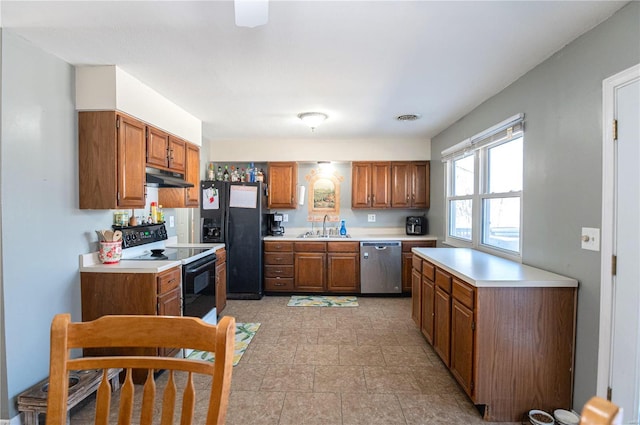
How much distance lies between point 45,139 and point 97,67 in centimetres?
67

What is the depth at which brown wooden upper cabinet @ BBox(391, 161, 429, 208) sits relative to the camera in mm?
4855

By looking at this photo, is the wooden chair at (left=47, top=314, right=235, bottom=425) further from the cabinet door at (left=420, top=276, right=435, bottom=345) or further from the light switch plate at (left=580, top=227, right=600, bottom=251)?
the cabinet door at (left=420, top=276, right=435, bottom=345)

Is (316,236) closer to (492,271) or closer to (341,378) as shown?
(341,378)

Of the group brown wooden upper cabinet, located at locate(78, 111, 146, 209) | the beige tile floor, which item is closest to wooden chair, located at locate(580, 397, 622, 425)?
the beige tile floor

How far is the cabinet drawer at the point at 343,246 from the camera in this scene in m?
4.58

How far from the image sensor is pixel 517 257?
2.58 m

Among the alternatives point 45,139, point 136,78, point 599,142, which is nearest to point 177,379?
point 45,139

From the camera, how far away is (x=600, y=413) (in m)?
0.52

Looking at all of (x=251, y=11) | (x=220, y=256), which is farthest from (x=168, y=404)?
(x=220, y=256)

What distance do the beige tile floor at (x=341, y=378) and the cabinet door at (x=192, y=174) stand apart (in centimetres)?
154

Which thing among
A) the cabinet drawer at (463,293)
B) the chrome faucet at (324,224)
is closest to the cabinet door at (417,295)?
the cabinet drawer at (463,293)

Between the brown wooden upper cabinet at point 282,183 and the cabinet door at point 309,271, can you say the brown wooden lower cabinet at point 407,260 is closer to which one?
the cabinet door at point 309,271

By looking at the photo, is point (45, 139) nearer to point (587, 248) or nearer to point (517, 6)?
point (517, 6)

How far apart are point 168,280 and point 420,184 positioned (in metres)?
3.80
